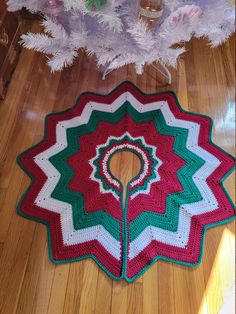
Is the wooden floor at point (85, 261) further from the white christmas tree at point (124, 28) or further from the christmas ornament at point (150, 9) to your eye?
the christmas ornament at point (150, 9)

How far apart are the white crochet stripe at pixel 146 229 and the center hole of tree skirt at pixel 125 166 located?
237mm

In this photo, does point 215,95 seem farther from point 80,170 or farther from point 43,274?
point 43,274

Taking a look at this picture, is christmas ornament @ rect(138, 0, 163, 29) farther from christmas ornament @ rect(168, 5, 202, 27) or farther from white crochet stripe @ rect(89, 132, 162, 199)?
white crochet stripe @ rect(89, 132, 162, 199)

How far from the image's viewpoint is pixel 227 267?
1.08 metres

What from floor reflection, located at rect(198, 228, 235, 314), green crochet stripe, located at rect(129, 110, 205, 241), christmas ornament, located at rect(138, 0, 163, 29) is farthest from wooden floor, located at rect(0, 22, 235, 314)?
christmas ornament, located at rect(138, 0, 163, 29)

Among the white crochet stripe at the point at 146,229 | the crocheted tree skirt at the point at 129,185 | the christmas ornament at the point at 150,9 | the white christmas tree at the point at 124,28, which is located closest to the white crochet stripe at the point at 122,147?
the crocheted tree skirt at the point at 129,185

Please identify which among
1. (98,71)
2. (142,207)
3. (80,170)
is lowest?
(142,207)

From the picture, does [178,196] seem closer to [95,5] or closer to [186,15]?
[186,15]

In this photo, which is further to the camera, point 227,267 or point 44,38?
point 44,38

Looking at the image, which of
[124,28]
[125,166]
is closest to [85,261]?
[125,166]

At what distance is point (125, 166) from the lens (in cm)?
133

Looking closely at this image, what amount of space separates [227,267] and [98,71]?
3.86 feet

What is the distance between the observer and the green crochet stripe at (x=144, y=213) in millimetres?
1163

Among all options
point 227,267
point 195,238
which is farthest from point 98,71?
point 227,267
